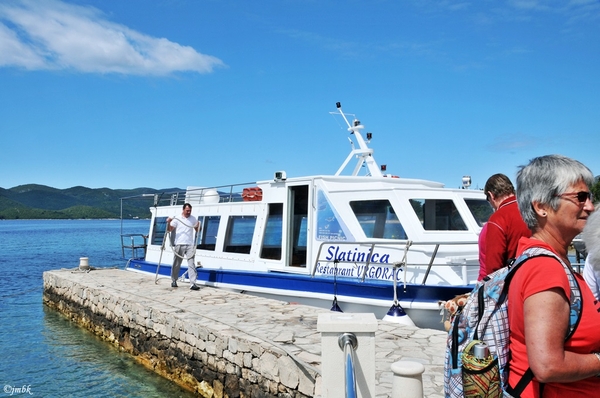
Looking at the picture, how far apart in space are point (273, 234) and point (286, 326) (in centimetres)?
330

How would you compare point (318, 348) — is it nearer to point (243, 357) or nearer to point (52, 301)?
point (243, 357)

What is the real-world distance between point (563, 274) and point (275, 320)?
643 cm

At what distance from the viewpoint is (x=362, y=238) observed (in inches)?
355

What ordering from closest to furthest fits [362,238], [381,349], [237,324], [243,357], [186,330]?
[381,349] < [243,357] < [237,324] < [186,330] < [362,238]

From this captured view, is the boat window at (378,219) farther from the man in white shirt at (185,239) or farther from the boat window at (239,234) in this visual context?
the man in white shirt at (185,239)

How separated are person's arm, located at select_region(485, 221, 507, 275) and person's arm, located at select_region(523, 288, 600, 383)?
2.20 meters

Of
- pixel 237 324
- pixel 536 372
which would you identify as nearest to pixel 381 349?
pixel 237 324

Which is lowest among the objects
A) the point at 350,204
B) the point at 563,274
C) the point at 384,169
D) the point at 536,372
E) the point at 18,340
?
the point at 18,340

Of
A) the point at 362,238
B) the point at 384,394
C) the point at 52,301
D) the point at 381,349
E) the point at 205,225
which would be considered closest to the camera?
the point at 384,394

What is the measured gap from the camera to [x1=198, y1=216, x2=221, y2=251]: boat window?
40.7 feet

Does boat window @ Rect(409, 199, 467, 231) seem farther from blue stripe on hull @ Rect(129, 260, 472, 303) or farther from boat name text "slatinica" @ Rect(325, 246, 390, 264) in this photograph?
blue stripe on hull @ Rect(129, 260, 472, 303)

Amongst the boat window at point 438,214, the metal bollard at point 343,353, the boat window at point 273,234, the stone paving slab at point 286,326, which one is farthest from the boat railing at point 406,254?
the metal bollard at point 343,353

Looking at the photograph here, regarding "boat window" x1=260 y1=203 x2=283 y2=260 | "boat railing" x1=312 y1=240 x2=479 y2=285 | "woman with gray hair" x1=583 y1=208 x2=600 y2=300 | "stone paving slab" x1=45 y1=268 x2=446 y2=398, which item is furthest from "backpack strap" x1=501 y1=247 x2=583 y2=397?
"boat window" x1=260 y1=203 x2=283 y2=260

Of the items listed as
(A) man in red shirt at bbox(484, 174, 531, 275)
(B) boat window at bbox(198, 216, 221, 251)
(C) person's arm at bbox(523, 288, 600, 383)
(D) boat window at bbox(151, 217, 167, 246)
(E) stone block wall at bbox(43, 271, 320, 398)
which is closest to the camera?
(C) person's arm at bbox(523, 288, 600, 383)
